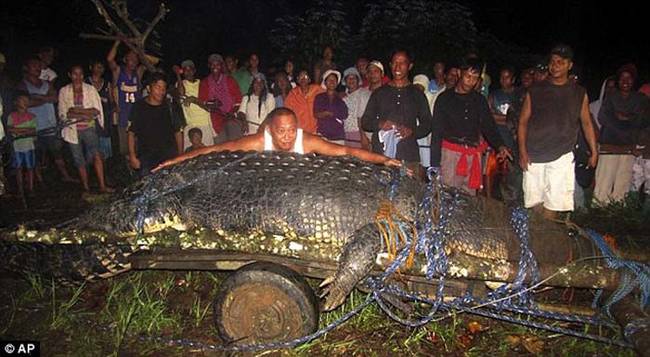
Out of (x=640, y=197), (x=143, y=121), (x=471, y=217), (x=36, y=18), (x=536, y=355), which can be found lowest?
(x=536, y=355)

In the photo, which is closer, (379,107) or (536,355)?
(536,355)

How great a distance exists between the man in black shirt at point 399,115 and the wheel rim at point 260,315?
2.39 meters

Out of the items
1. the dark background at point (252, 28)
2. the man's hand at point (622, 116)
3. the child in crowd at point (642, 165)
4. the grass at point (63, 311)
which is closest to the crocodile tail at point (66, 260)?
the grass at point (63, 311)

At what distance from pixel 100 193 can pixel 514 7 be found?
58.2 feet

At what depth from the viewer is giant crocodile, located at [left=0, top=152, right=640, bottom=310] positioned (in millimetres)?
3344

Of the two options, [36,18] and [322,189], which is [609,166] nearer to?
[322,189]

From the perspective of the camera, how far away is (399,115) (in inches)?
194

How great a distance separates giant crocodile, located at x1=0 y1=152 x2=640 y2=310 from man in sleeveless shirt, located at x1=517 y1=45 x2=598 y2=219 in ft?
3.69

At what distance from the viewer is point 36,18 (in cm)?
1189

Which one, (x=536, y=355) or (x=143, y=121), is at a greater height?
(x=143, y=121)

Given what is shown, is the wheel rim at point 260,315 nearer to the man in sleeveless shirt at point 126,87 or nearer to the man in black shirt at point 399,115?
the man in black shirt at point 399,115

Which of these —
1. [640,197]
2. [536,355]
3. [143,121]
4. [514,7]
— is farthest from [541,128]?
[514,7]

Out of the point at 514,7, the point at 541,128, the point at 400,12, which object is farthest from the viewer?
the point at 514,7

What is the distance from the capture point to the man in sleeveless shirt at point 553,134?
439 cm
